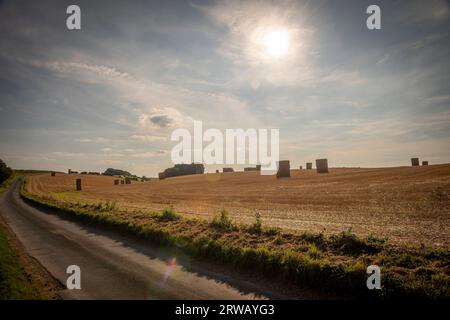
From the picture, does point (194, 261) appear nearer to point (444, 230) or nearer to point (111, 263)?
point (111, 263)

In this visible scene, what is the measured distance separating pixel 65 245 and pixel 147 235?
3.93m

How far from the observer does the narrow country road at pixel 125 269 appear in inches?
331

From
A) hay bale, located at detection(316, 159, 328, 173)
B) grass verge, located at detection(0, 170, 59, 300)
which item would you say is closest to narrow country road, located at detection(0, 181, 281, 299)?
grass verge, located at detection(0, 170, 59, 300)

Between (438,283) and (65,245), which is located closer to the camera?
(438,283)

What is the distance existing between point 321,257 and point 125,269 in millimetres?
6630

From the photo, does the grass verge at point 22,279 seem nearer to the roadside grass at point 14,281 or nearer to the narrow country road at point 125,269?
the roadside grass at point 14,281

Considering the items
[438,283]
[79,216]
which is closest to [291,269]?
[438,283]

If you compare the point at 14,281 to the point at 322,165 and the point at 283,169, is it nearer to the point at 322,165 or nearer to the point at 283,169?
the point at 283,169

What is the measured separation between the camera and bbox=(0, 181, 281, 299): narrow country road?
27.6ft

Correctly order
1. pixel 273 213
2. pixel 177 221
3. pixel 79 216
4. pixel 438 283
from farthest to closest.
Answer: pixel 79 216
pixel 273 213
pixel 177 221
pixel 438 283

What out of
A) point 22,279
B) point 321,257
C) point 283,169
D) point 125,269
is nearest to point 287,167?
point 283,169

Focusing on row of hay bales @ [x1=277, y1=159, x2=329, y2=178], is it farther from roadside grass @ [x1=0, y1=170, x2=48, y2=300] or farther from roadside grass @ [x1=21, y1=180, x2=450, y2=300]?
roadside grass @ [x1=0, y1=170, x2=48, y2=300]

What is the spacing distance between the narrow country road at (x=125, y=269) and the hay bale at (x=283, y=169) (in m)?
35.3

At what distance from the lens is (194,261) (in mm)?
11555
